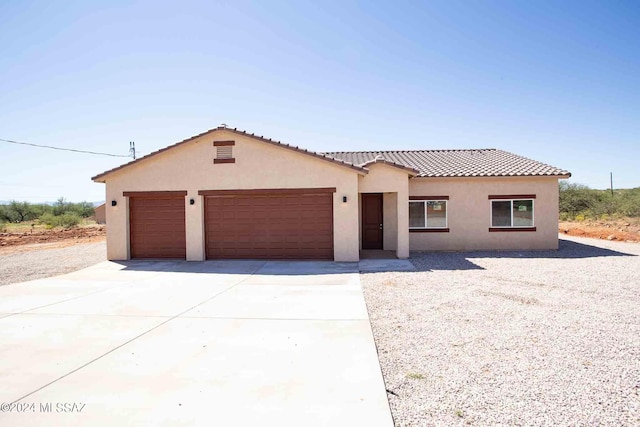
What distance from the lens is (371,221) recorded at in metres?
15.4

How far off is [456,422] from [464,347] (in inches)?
73.5

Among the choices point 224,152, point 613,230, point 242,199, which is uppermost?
point 224,152

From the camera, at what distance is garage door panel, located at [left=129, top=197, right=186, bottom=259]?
13273 millimetres

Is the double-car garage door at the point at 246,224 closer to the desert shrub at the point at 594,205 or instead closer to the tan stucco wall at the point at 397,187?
the tan stucco wall at the point at 397,187

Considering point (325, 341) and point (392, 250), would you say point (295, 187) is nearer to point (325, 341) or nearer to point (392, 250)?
point (392, 250)

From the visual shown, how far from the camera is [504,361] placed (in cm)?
452

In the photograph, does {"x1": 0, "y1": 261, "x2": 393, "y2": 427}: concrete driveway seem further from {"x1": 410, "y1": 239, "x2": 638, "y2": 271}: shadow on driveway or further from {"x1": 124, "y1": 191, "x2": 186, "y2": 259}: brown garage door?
{"x1": 124, "y1": 191, "x2": 186, "y2": 259}: brown garage door

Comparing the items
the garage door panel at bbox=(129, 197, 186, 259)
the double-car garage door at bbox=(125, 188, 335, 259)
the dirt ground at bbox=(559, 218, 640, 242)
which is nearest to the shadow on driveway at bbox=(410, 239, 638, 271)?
the double-car garage door at bbox=(125, 188, 335, 259)

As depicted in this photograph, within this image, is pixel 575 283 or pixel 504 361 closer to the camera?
pixel 504 361

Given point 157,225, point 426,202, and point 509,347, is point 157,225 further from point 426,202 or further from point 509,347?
point 509,347

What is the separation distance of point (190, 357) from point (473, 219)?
13067mm

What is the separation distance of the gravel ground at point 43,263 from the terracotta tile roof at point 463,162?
431 inches

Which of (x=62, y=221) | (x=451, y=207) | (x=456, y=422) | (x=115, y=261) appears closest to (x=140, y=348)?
(x=456, y=422)

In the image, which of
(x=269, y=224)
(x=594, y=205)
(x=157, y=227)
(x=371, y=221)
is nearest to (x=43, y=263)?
(x=157, y=227)
